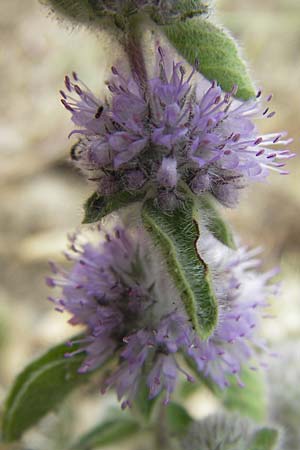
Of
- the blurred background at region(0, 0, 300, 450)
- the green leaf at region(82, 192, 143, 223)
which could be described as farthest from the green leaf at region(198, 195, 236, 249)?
the blurred background at region(0, 0, 300, 450)

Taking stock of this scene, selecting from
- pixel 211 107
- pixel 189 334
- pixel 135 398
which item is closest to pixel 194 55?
pixel 211 107

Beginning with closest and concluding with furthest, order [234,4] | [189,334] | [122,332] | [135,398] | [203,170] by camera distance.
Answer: [203,170], [189,334], [122,332], [135,398], [234,4]

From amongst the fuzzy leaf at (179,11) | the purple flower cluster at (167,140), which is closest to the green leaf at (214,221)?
the purple flower cluster at (167,140)

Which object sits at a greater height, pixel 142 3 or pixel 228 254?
pixel 142 3

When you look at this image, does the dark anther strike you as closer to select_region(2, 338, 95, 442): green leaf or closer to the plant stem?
the plant stem

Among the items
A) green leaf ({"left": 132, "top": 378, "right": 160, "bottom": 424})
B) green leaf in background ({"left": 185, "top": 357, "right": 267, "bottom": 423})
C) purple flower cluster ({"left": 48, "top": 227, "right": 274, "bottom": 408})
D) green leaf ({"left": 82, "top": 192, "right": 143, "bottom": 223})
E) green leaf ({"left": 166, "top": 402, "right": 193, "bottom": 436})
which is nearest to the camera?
green leaf ({"left": 82, "top": 192, "right": 143, "bottom": 223})

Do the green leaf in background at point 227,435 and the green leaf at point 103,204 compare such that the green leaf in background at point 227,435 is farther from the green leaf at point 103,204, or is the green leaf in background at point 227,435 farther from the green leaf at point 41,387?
the green leaf at point 103,204

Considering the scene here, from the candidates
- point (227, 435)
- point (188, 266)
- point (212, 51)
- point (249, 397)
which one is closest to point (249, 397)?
point (249, 397)

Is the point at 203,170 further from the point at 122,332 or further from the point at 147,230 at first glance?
the point at 122,332
